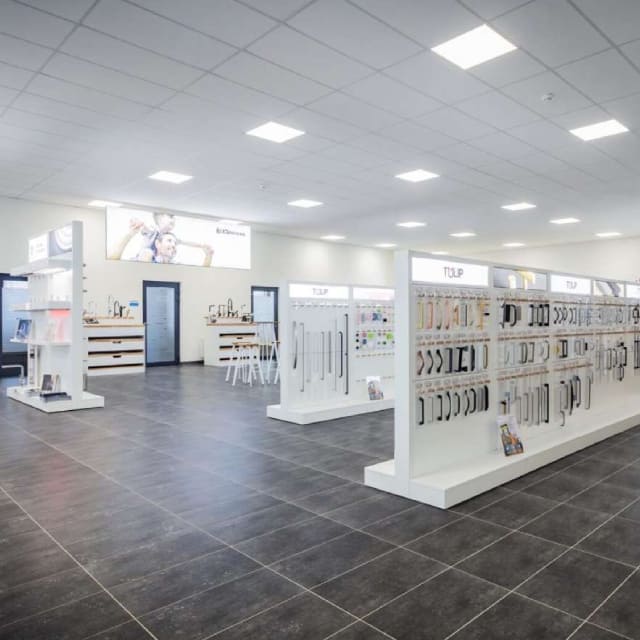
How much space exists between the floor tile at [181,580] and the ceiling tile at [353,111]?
4388 millimetres

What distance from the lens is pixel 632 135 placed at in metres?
6.44

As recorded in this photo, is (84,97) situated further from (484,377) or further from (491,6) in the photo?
(484,377)

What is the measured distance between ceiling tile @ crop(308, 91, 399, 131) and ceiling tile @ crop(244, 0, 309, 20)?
58.9 inches

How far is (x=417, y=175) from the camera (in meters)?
8.43

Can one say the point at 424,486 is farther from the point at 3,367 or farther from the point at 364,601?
the point at 3,367

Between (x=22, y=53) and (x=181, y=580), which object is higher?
(x=22, y=53)

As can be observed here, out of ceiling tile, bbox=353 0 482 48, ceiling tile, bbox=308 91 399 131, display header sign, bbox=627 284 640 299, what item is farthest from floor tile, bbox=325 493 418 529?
display header sign, bbox=627 284 640 299

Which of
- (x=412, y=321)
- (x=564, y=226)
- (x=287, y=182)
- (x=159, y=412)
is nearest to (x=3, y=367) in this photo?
(x=159, y=412)

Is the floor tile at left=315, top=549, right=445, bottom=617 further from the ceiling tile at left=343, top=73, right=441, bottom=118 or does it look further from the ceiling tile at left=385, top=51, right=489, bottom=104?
the ceiling tile at left=343, top=73, right=441, bottom=118

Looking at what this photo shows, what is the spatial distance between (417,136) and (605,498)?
15.2 ft

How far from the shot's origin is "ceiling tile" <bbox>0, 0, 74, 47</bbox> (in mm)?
3861

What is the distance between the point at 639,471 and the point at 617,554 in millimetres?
1819

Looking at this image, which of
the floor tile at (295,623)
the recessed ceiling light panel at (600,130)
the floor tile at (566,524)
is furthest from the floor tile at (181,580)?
the recessed ceiling light panel at (600,130)

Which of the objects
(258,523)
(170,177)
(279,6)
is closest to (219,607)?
(258,523)
